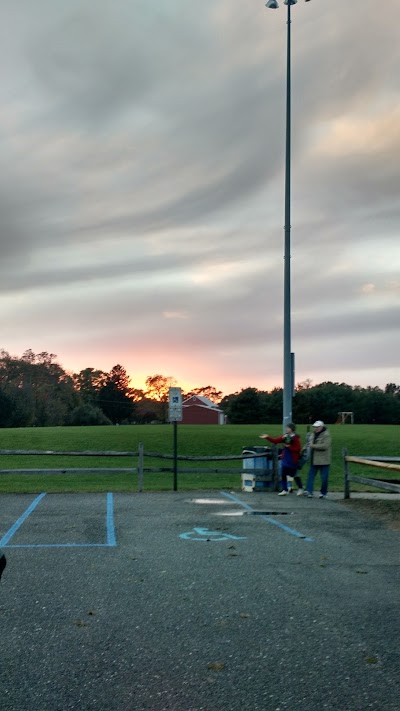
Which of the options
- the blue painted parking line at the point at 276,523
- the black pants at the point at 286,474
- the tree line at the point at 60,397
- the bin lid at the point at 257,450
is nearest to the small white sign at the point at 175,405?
the blue painted parking line at the point at 276,523

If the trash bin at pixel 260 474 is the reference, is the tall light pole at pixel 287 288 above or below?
above

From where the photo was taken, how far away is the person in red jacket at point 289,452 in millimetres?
19094

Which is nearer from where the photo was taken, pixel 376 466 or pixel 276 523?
pixel 276 523

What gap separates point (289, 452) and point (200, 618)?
12.5 metres

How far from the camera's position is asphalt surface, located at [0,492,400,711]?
5211 mm

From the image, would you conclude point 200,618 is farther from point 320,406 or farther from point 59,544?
point 320,406

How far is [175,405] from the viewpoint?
65.4ft

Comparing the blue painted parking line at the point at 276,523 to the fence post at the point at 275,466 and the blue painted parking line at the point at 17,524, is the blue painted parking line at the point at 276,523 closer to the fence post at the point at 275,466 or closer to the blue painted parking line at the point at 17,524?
the fence post at the point at 275,466

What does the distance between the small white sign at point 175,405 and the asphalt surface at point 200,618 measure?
6.60 metres

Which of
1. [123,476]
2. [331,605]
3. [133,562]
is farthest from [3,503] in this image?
[123,476]

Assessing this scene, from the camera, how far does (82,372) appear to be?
473 ft

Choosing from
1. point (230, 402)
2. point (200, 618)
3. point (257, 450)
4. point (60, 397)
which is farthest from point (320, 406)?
point (200, 618)

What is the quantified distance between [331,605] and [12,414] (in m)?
86.3

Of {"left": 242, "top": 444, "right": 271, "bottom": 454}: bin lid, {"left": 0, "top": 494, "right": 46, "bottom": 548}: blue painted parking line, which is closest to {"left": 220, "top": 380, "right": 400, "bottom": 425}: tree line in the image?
{"left": 242, "top": 444, "right": 271, "bottom": 454}: bin lid
